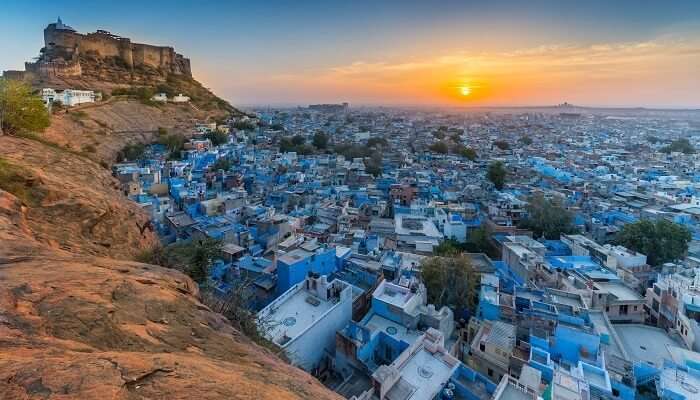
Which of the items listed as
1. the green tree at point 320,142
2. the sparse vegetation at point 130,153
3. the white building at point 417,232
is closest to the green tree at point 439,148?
the green tree at point 320,142

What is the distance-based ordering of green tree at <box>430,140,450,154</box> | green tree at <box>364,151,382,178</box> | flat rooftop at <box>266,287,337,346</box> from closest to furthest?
flat rooftop at <box>266,287,337,346</box> → green tree at <box>364,151,382,178</box> → green tree at <box>430,140,450,154</box>

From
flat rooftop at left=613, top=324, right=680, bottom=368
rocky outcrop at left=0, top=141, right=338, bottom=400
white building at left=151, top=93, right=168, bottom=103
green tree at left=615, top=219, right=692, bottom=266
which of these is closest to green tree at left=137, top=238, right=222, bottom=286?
rocky outcrop at left=0, top=141, right=338, bottom=400

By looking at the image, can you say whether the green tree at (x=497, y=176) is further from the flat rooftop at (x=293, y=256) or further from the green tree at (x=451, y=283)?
the flat rooftop at (x=293, y=256)

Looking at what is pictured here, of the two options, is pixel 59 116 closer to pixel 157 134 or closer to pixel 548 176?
pixel 157 134

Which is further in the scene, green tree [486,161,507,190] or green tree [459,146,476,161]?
green tree [459,146,476,161]

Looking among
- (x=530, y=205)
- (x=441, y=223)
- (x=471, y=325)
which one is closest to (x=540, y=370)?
(x=471, y=325)

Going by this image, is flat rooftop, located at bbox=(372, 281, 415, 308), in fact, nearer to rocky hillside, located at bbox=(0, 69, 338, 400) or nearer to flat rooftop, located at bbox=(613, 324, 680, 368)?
flat rooftop, located at bbox=(613, 324, 680, 368)
